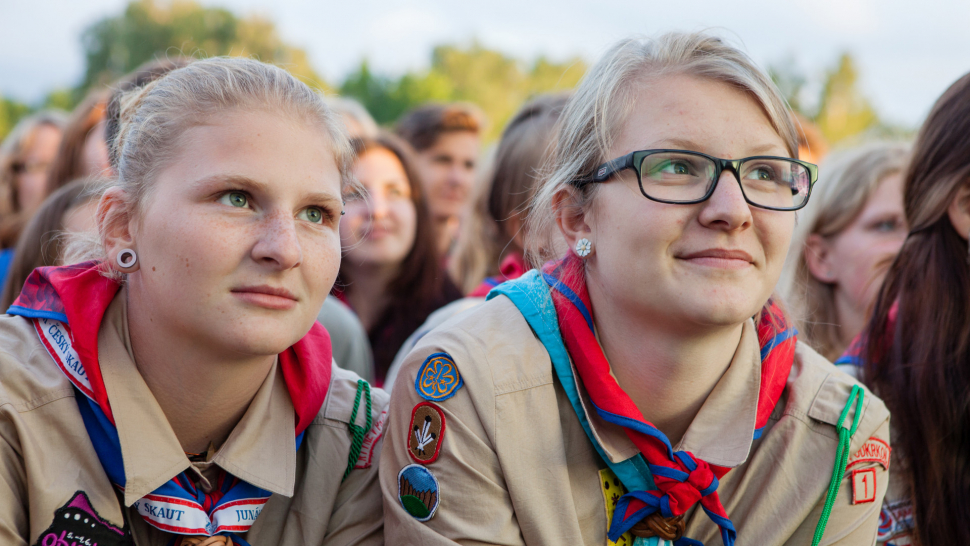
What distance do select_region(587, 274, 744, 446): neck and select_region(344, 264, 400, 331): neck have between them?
266 cm

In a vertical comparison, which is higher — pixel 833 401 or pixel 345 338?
pixel 833 401

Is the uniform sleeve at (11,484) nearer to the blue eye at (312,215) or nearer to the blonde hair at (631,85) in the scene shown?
the blue eye at (312,215)

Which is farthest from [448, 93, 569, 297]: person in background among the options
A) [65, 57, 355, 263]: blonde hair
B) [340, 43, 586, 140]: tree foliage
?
[340, 43, 586, 140]: tree foliage

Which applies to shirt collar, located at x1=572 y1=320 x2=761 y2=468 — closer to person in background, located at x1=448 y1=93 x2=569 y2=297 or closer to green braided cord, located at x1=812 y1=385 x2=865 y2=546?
green braided cord, located at x1=812 y1=385 x2=865 y2=546

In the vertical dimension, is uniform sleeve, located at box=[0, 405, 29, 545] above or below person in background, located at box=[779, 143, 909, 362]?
below

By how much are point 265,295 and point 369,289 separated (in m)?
2.95

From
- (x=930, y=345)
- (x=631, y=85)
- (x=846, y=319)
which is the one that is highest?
(x=631, y=85)

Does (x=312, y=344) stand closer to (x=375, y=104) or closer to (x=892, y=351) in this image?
(x=892, y=351)

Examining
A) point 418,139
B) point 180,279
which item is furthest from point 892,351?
point 418,139

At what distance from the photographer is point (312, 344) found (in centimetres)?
244

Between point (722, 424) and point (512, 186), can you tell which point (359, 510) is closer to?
point (722, 424)

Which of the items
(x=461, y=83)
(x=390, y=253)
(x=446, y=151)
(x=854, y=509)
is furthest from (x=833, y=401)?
(x=461, y=83)

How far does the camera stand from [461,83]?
44750mm

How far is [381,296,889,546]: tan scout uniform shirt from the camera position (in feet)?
7.03
